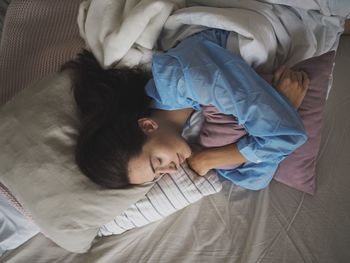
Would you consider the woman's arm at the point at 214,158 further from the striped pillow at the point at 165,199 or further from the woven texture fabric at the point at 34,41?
the woven texture fabric at the point at 34,41

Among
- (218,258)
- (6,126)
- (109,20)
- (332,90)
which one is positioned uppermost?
(109,20)

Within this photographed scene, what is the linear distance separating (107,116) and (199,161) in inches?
10.3

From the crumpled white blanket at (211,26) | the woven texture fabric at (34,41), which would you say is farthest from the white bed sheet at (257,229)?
the woven texture fabric at (34,41)

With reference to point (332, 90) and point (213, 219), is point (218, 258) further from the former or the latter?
point (332, 90)

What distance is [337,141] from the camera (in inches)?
37.1

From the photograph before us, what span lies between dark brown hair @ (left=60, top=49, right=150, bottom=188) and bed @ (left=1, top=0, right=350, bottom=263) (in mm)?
186

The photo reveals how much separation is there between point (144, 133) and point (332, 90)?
0.56 metres

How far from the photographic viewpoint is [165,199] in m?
0.94

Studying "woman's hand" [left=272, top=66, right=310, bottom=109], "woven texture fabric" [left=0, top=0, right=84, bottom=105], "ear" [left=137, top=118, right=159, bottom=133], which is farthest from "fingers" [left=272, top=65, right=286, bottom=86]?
"woven texture fabric" [left=0, top=0, right=84, bottom=105]

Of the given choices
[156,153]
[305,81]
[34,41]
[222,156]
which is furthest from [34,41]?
[305,81]

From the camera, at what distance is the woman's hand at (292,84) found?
802 mm

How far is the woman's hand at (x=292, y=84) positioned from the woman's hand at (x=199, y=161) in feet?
0.82

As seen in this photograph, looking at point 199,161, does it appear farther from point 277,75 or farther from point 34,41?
point 34,41

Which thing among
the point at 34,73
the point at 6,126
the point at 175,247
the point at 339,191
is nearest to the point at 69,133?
the point at 6,126
